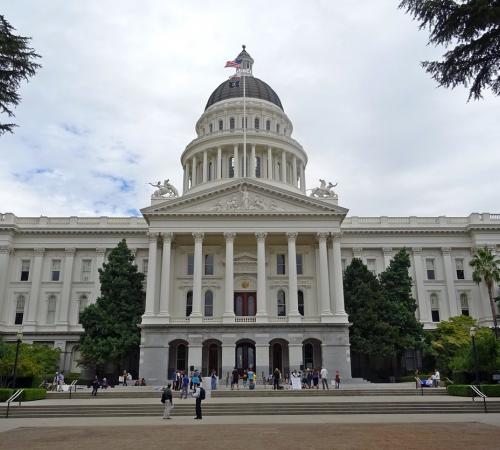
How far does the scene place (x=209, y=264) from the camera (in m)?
53.2

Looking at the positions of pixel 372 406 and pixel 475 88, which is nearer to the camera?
pixel 475 88

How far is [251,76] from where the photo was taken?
77875 millimetres

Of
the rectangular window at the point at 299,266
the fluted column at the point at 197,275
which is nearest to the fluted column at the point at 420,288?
the rectangular window at the point at 299,266

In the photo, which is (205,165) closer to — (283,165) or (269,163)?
(269,163)

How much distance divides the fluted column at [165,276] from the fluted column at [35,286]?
1811 cm

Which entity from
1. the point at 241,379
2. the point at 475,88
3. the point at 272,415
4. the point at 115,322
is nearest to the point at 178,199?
the point at 115,322

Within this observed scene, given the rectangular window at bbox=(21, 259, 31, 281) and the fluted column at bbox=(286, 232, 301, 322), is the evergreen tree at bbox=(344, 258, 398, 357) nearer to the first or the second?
the fluted column at bbox=(286, 232, 301, 322)

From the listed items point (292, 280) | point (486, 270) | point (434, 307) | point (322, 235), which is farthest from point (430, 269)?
point (292, 280)

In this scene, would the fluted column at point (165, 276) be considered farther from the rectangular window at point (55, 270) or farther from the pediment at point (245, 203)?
the rectangular window at point (55, 270)

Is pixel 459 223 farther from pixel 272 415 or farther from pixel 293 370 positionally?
pixel 272 415

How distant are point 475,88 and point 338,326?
107 feet

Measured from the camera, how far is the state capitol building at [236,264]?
46125 millimetres

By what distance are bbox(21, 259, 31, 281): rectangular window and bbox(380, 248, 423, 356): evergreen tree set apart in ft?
133

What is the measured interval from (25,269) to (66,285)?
566 cm
